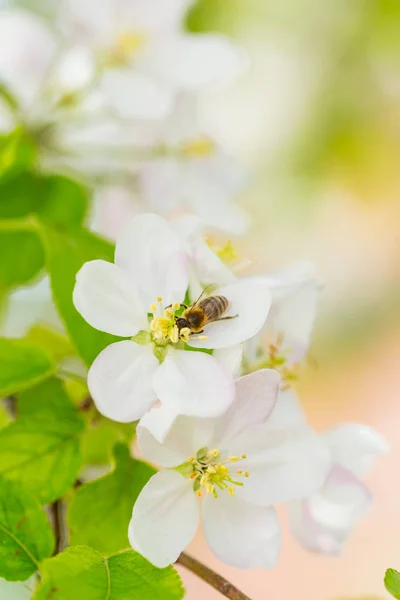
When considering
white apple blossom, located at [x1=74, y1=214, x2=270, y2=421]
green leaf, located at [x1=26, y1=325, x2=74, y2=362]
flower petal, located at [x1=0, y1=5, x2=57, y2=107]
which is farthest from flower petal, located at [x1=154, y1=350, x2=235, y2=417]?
flower petal, located at [x1=0, y1=5, x2=57, y2=107]

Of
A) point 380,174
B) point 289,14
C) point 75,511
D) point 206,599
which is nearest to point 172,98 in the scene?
point 75,511

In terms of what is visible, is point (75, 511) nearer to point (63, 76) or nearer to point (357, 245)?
point (63, 76)

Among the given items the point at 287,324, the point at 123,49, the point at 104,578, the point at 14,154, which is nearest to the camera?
the point at 104,578

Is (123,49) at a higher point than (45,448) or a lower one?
higher

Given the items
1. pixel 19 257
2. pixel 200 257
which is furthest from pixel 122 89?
pixel 200 257

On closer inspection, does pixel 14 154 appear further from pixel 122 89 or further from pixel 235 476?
pixel 235 476

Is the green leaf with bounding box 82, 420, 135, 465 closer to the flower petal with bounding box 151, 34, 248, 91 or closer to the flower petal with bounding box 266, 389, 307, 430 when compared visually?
the flower petal with bounding box 266, 389, 307, 430
